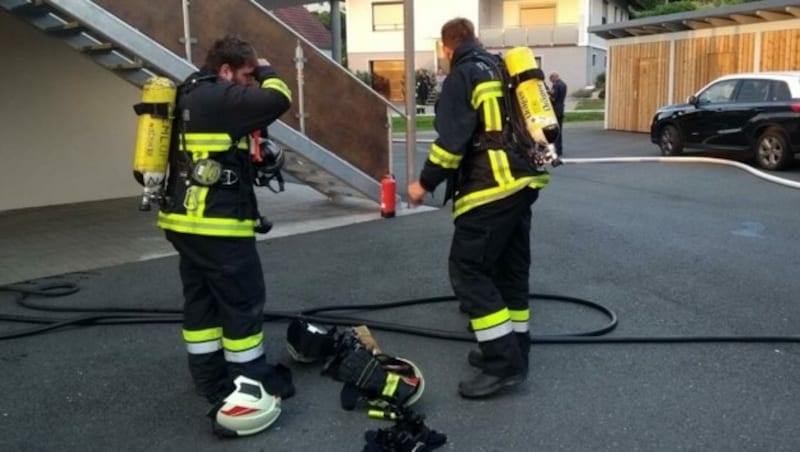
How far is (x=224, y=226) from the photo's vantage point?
3.71 m

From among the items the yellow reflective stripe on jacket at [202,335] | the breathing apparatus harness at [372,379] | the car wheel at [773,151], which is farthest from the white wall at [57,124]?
the car wheel at [773,151]

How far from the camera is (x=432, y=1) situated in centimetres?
4069

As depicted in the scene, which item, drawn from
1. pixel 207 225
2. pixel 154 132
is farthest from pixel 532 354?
pixel 154 132

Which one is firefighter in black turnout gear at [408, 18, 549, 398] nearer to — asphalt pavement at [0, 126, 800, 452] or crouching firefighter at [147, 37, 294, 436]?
asphalt pavement at [0, 126, 800, 452]

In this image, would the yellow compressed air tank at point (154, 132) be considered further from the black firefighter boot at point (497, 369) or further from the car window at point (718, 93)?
the car window at point (718, 93)

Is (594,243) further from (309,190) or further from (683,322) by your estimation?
(309,190)

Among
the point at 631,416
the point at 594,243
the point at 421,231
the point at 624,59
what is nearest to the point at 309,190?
the point at 421,231

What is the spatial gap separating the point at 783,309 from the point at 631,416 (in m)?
2.19

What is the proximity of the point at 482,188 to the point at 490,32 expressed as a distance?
38.4m

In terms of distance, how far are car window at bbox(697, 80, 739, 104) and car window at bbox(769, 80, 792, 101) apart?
0.78 m

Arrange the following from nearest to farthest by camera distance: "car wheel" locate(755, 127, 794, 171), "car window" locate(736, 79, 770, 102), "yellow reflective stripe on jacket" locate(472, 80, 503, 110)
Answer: "yellow reflective stripe on jacket" locate(472, 80, 503, 110)
"car wheel" locate(755, 127, 794, 171)
"car window" locate(736, 79, 770, 102)

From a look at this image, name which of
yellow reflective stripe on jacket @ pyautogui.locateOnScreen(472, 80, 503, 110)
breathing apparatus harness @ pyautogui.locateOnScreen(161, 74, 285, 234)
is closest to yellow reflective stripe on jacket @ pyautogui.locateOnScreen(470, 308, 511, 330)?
yellow reflective stripe on jacket @ pyautogui.locateOnScreen(472, 80, 503, 110)

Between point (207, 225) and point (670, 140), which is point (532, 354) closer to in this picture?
point (207, 225)

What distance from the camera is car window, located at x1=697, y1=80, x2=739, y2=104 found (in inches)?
534
